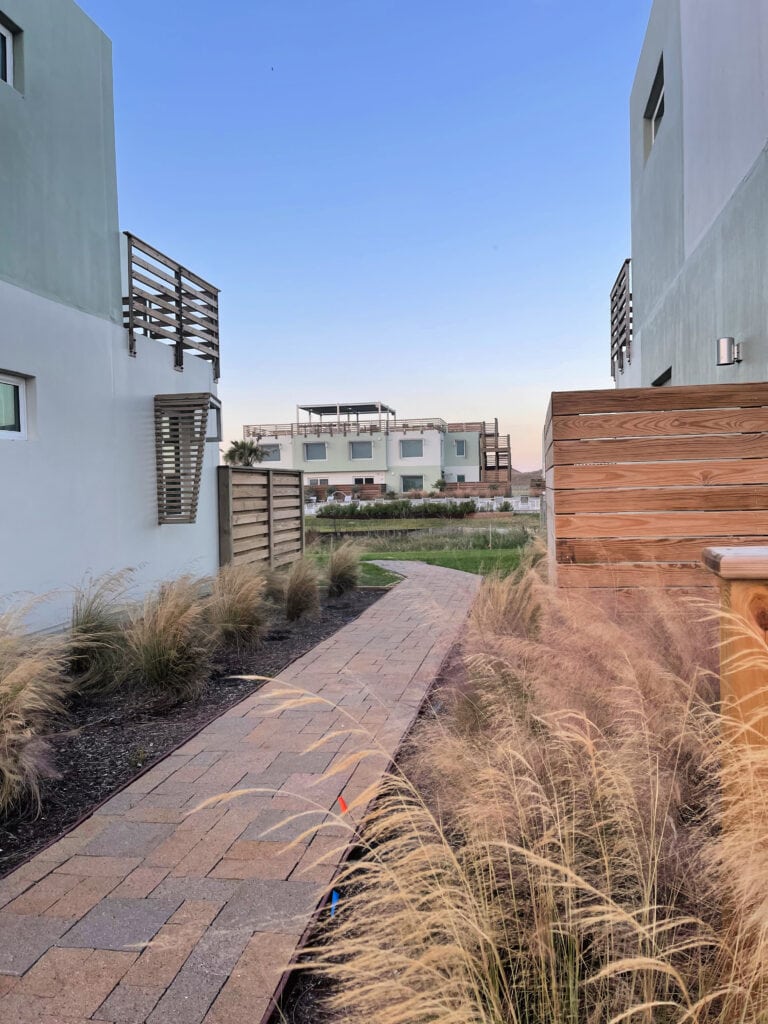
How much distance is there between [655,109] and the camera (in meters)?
10.1

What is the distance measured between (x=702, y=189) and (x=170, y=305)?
640 centimetres

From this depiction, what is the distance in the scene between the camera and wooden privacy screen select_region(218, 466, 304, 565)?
1082 centimetres

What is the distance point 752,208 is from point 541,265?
12.2 m

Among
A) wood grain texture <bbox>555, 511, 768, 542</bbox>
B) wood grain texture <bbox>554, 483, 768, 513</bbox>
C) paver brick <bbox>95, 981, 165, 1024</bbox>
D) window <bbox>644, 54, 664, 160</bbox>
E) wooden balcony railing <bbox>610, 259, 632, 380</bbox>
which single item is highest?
window <bbox>644, 54, 664, 160</bbox>

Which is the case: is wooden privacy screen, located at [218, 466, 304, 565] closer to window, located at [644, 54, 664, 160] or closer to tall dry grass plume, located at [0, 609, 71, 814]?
tall dry grass plume, located at [0, 609, 71, 814]

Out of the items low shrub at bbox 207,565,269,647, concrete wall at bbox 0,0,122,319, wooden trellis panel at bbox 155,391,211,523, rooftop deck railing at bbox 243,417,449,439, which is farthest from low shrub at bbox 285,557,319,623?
rooftop deck railing at bbox 243,417,449,439

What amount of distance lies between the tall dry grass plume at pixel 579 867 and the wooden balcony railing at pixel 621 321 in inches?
421

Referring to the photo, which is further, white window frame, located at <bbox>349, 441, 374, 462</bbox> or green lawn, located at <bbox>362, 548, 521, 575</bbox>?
white window frame, located at <bbox>349, 441, 374, 462</bbox>

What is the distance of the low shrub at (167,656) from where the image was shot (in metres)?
5.08

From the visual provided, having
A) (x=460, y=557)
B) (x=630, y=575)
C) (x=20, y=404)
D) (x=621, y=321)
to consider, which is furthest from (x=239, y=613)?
(x=621, y=321)

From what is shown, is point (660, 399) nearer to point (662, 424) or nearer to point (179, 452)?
point (662, 424)

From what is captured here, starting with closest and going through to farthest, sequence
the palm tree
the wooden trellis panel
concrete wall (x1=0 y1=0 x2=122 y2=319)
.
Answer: concrete wall (x1=0 y1=0 x2=122 y2=319) → the wooden trellis panel → the palm tree

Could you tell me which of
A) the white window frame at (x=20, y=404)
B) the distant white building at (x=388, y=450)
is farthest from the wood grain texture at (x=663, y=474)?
the distant white building at (x=388, y=450)

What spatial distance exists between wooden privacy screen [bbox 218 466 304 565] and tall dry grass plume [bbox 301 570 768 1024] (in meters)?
7.67
